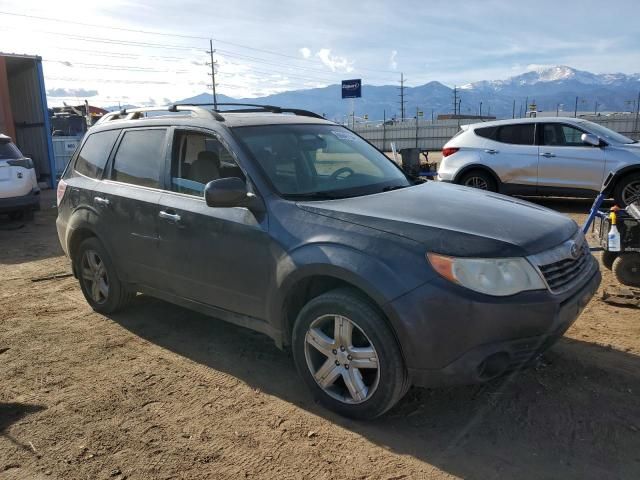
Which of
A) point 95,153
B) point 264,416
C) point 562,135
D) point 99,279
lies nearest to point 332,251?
point 264,416

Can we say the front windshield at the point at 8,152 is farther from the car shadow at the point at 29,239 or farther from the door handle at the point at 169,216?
the door handle at the point at 169,216

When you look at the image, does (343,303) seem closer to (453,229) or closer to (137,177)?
(453,229)

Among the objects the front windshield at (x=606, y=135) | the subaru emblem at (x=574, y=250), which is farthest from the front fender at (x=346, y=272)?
the front windshield at (x=606, y=135)

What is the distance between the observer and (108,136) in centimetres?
488

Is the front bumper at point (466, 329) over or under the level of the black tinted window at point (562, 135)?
under

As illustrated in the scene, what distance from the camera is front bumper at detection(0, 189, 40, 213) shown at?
974 centimetres

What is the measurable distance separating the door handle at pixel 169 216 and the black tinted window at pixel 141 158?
30cm

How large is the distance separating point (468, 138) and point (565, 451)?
8.58m

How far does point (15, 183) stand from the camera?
388 inches

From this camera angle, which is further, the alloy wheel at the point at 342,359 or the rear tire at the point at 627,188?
the rear tire at the point at 627,188

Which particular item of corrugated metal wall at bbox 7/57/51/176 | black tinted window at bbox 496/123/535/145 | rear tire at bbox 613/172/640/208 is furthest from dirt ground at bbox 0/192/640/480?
corrugated metal wall at bbox 7/57/51/176

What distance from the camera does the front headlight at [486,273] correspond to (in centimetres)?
270

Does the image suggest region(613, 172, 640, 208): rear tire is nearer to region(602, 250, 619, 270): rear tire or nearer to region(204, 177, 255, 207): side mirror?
region(602, 250, 619, 270): rear tire

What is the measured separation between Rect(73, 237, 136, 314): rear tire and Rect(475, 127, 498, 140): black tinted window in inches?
307
